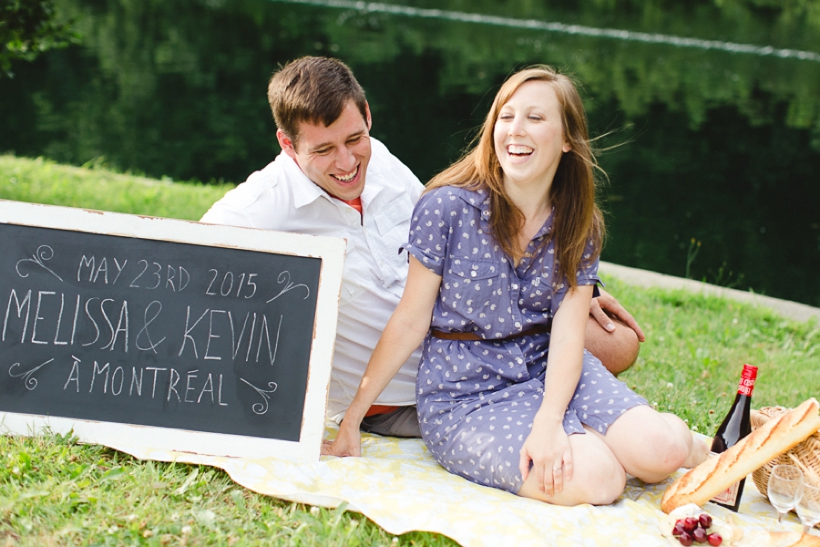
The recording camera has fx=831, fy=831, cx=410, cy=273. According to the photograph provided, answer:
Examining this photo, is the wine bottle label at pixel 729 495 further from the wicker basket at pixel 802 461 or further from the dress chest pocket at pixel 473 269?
the dress chest pocket at pixel 473 269

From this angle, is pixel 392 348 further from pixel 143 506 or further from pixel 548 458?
pixel 143 506

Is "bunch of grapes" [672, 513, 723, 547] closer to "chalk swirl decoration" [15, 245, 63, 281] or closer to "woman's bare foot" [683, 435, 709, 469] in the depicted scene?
"woman's bare foot" [683, 435, 709, 469]

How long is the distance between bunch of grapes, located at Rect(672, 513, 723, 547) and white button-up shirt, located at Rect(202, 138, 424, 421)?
1155 millimetres

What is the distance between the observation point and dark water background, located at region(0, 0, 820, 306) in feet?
30.9

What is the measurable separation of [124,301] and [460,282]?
3.90 ft

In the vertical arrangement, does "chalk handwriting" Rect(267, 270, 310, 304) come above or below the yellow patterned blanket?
above

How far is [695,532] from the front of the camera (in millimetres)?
2621

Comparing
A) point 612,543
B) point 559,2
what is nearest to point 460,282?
point 612,543

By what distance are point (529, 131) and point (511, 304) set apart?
63 centimetres

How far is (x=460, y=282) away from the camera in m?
3.03

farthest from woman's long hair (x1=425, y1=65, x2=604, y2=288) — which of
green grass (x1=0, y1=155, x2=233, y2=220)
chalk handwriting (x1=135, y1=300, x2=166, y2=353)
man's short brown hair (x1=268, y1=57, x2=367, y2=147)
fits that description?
green grass (x1=0, y1=155, x2=233, y2=220)

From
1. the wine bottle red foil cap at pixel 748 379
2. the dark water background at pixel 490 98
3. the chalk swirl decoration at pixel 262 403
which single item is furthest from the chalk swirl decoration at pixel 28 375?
the dark water background at pixel 490 98

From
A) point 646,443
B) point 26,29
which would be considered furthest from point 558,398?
point 26,29

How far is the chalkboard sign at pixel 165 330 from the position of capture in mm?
2855
